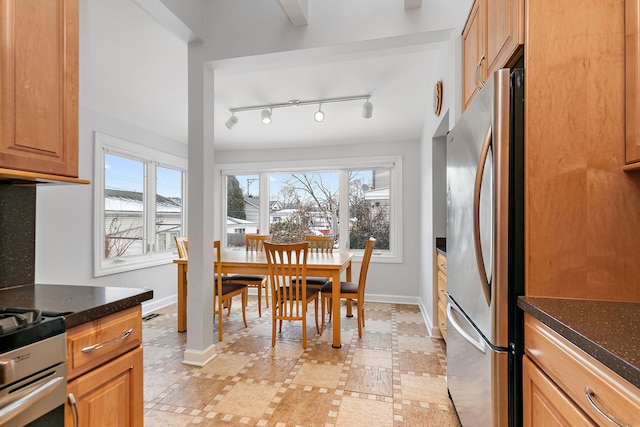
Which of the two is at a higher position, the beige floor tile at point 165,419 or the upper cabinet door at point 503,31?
the upper cabinet door at point 503,31

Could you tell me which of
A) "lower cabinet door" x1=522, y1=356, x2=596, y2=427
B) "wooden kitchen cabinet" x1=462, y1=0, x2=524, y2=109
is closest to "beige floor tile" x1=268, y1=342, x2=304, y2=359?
"lower cabinet door" x1=522, y1=356, x2=596, y2=427

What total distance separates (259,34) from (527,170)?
83.1 inches

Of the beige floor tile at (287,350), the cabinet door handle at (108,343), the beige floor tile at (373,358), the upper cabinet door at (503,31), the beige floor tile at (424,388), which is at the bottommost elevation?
the beige floor tile at (287,350)

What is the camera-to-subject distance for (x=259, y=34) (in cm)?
236

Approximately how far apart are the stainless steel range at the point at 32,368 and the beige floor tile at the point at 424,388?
6.23 ft

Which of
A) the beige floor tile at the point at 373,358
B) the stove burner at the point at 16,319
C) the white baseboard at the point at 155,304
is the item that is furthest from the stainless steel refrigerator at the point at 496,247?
the white baseboard at the point at 155,304

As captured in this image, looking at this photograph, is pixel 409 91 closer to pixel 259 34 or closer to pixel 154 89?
pixel 259 34

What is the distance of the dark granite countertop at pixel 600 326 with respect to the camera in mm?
673

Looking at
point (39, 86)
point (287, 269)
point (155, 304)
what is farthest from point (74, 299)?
point (155, 304)

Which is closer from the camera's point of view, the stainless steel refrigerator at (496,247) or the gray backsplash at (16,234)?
the stainless steel refrigerator at (496,247)

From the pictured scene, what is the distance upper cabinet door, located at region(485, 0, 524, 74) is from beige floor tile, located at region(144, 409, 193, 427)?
8.23 feet

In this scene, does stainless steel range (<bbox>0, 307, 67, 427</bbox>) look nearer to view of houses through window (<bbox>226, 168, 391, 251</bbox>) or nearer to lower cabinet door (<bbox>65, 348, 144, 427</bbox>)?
lower cabinet door (<bbox>65, 348, 144, 427</bbox>)

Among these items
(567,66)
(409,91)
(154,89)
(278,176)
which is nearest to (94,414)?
(567,66)

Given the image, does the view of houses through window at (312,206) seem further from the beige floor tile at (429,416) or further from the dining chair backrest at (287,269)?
the beige floor tile at (429,416)
